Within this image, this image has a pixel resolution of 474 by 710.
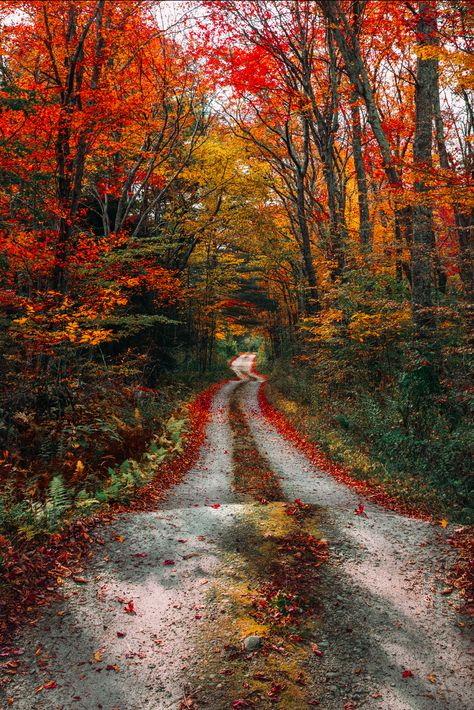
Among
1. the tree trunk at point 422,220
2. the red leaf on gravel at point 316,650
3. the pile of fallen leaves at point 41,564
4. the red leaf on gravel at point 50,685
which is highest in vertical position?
the tree trunk at point 422,220

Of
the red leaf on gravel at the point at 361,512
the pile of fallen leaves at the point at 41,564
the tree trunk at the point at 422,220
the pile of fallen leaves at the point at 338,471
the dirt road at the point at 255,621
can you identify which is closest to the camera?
the dirt road at the point at 255,621

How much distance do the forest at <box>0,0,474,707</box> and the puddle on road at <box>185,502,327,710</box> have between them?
2.34 meters

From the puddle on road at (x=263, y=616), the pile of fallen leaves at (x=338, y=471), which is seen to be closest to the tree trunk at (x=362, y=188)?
the pile of fallen leaves at (x=338, y=471)

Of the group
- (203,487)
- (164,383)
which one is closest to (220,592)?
(203,487)

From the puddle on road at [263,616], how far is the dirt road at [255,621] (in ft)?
0.05

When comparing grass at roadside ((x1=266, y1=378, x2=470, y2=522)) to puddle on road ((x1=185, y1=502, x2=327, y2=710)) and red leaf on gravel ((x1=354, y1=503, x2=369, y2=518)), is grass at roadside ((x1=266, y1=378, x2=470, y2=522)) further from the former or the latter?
puddle on road ((x1=185, y1=502, x2=327, y2=710))

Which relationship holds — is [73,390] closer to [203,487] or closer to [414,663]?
[203,487]

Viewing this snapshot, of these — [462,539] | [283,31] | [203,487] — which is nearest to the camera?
[462,539]

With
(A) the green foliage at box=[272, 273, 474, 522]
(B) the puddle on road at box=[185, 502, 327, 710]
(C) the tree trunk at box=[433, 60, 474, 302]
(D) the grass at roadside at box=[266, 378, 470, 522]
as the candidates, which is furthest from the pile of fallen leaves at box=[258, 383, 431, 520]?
(C) the tree trunk at box=[433, 60, 474, 302]

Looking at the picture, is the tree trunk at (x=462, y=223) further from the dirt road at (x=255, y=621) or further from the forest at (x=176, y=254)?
the dirt road at (x=255, y=621)

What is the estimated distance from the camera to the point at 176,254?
939 inches

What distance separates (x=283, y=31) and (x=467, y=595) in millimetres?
18094

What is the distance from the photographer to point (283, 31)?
16.3m

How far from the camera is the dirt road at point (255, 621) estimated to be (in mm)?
4184
